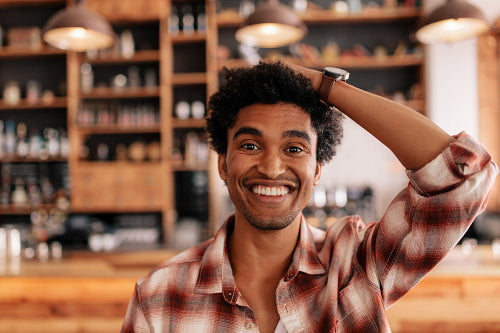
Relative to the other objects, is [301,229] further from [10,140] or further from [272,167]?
[10,140]

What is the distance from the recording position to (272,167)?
1.12m

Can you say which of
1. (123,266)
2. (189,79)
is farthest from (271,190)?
(189,79)

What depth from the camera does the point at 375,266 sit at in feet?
3.61

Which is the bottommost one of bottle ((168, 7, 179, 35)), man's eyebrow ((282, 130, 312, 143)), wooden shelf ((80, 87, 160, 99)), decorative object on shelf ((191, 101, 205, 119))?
man's eyebrow ((282, 130, 312, 143))

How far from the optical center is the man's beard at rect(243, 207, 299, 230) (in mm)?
1150

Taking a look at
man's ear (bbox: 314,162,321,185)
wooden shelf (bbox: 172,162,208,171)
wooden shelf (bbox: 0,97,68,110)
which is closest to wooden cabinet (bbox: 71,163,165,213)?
wooden shelf (bbox: 172,162,208,171)

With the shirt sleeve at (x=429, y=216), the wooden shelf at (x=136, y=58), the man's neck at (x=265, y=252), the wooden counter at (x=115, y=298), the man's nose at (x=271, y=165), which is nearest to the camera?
the shirt sleeve at (x=429, y=216)

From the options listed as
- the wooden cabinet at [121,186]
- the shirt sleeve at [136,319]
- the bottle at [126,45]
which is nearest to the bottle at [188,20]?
the bottle at [126,45]

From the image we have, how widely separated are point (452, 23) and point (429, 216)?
203 cm

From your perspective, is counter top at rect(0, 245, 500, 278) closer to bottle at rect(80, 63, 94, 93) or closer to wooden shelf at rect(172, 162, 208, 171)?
wooden shelf at rect(172, 162, 208, 171)

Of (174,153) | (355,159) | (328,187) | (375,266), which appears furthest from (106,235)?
(375,266)

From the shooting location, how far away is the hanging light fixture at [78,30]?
2.43 meters

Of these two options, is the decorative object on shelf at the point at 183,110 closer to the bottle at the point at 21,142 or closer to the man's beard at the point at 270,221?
the bottle at the point at 21,142

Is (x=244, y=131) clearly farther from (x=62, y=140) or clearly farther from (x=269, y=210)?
(x=62, y=140)
